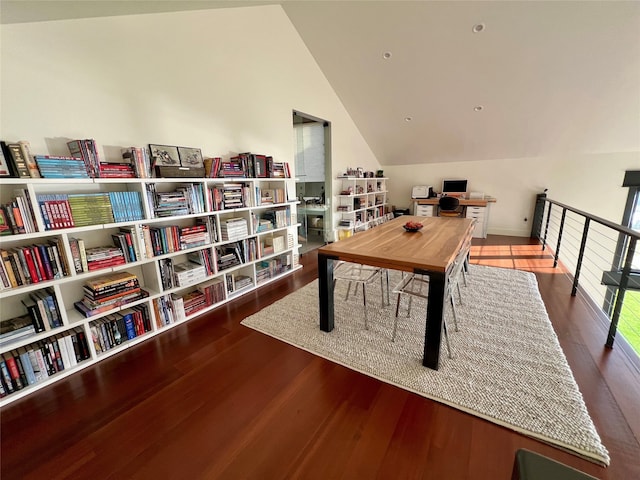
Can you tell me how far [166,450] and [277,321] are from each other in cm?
121

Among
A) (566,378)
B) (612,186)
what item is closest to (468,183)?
(612,186)

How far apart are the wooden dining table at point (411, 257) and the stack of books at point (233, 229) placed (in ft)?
3.74

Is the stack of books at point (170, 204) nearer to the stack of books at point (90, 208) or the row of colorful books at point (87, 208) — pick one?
the row of colorful books at point (87, 208)

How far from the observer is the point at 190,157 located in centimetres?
246

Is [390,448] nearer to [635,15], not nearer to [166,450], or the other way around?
[166,450]

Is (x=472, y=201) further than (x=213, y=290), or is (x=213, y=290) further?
(x=472, y=201)

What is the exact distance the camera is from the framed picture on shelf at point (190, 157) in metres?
2.41

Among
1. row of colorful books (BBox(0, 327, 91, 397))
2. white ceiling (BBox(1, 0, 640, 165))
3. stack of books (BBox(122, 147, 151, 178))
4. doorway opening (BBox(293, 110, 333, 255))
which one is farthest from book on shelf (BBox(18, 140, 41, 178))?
doorway opening (BBox(293, 110, 333, 255))

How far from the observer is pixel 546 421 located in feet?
4.54

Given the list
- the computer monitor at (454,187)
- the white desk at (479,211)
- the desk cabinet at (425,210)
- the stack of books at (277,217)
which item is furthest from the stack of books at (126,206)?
the computer monitor at (454,187)

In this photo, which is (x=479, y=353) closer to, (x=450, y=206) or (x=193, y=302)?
(x=193, y=302)

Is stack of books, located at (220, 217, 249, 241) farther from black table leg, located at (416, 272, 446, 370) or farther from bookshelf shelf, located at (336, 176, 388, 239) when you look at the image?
bookshelf shelf, located at (336, 176, 388, 239)

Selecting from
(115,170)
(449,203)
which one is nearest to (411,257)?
(115,170)

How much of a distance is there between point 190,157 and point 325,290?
171 centimetres
